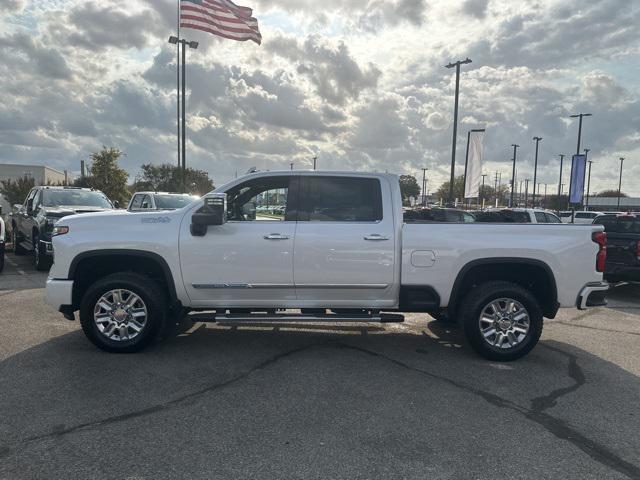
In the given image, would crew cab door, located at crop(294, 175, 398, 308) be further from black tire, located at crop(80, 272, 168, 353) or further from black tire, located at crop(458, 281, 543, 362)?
black tire, located at crop(80, 272, 168, 353)

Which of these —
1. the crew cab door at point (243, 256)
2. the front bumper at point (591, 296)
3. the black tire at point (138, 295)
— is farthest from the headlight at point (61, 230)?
the front bumper at point (591, 296)

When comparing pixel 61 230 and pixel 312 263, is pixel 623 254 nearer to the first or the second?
pixel 312 263

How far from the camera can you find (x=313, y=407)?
393 centimetres

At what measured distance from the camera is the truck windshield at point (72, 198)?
11516mm

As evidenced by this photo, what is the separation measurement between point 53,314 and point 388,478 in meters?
5.67

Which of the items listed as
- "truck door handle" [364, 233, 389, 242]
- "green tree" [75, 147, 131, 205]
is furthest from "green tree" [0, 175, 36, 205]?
"truck door handle" [364, 233, 389, 242]

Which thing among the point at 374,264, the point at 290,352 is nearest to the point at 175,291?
the point at 290,352

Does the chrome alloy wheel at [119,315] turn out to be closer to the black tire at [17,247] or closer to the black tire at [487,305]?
the black tire at [487,305]

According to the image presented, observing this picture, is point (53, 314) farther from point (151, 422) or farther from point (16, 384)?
point (151, 422)

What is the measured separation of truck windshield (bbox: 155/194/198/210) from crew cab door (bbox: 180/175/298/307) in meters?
8.09

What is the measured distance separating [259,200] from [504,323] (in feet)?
9.54

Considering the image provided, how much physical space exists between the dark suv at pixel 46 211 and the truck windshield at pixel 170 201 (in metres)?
1.26

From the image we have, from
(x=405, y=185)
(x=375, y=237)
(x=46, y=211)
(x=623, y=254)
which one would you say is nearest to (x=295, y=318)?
(x=375, y=237)

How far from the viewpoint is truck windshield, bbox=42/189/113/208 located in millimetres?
11516
